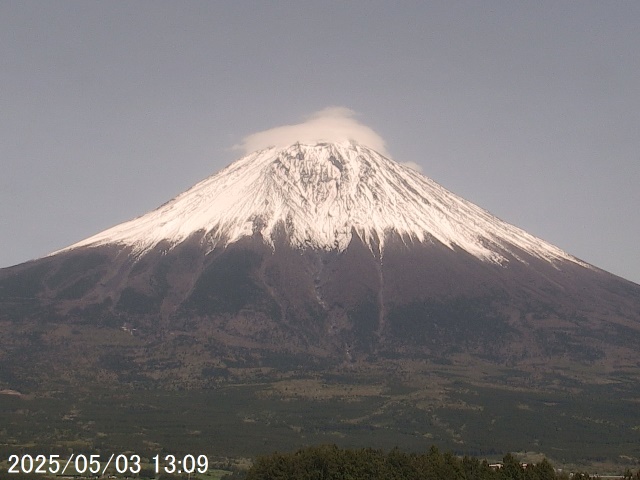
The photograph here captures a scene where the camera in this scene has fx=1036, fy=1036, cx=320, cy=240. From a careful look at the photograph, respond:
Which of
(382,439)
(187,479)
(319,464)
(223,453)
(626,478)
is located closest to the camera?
(626,478)

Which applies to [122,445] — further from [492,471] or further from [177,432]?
[492,471]

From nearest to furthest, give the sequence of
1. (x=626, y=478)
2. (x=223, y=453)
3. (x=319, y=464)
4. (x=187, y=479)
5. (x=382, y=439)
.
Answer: (x=626, y=478) < (x=319, y=464) < (x=187, y=479) < (x=223, y=453) < (x=382, y=439)

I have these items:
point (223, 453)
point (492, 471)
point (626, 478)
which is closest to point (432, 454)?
point (492, 471)

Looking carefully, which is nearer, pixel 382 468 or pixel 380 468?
pixel 380 468

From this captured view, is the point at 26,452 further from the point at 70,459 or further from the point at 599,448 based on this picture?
the point at 599,448

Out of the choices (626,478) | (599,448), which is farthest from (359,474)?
(599,448)

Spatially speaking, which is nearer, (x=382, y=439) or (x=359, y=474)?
(x=359, y=474)
